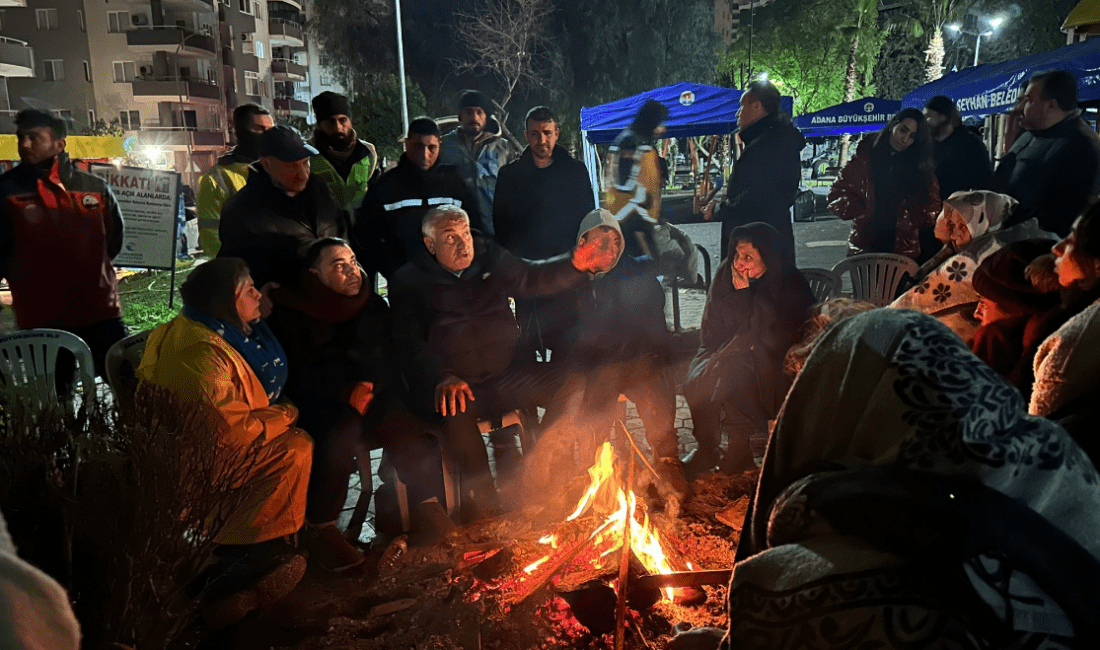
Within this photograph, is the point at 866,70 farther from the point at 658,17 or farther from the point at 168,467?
the point at 168,467

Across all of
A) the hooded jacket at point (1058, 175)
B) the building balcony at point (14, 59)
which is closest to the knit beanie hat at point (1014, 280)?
the hooded jacket at point (1058, 175)

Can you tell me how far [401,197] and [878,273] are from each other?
12.1 feet

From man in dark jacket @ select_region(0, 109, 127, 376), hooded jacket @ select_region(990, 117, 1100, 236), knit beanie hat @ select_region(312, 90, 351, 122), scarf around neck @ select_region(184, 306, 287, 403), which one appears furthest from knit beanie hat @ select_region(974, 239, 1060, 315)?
man in dark jacket @ select_region(0, 109, 127, 376)

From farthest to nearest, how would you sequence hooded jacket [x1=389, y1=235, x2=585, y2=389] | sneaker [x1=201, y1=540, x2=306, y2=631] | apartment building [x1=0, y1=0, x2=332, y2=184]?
1. apartment building [x1=0, y1=0, x2=332, y2=184]
2. hooded jacket [x1=389, y1=235, x2=585, y2=389]
3. sneaker [x1=201, y1=540, x2=306, y2=631]

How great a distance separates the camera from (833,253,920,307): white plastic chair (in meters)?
5.82

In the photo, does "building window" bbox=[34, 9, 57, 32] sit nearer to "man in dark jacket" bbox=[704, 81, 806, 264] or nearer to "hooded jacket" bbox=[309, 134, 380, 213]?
"hooded jacket" bbox=[309, 134, 380, 213]

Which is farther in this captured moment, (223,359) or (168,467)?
(223,359)

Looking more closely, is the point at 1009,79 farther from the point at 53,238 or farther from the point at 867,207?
the point at 53,238

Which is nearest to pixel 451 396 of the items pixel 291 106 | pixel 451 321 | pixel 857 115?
pixel 451 321

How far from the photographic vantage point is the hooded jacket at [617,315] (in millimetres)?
4805

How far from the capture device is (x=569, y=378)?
470 cm

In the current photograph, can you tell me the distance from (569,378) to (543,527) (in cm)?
99

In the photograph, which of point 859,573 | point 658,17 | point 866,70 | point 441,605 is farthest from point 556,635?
point 866,70

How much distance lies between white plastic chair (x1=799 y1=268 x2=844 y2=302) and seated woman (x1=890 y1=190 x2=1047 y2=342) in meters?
0.84
